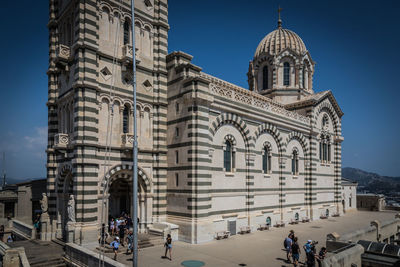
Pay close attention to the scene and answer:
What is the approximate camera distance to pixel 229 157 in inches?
1008

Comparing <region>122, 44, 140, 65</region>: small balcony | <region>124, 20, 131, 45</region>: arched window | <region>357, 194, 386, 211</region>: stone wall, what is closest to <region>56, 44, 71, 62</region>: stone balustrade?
<region>122, 44, 140, 65</region>: small balcony

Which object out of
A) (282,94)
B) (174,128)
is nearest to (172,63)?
(174,128)

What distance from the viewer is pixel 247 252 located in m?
19.5

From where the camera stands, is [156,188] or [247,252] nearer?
[247,252]

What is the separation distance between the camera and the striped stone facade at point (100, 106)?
20500 mm

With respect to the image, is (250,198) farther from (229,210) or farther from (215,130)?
(215,130)

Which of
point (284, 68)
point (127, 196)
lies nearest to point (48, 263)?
point (127, 196)

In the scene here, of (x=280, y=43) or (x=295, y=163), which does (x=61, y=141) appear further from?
(x=280, y=43)

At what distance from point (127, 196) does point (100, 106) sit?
897 centimetres

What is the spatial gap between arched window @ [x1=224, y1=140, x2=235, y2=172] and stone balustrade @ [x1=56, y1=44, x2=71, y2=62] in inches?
551

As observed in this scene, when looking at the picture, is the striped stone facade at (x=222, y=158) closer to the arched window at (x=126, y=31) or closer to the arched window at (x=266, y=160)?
the arched window at (x=266, y=160)

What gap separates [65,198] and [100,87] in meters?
9.05

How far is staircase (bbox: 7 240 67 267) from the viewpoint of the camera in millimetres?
16984

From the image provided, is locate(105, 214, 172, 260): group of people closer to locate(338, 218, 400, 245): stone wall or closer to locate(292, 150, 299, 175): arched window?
locate(338, 218, 400, 245): stone wall
